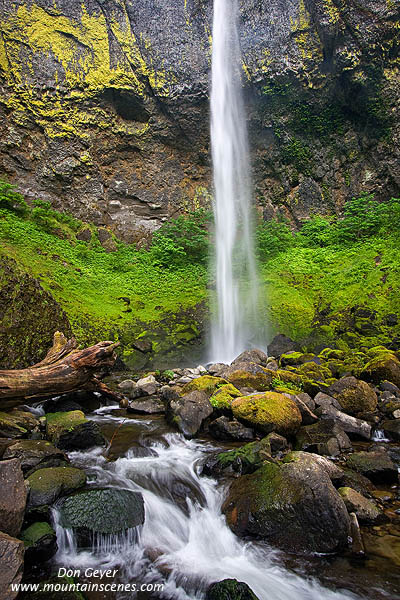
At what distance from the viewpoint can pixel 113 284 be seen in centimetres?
1412

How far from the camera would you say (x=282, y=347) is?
32.9 ft

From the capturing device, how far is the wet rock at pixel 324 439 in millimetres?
4504

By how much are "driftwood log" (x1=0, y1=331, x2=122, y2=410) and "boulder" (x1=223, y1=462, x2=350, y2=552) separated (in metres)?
3.37

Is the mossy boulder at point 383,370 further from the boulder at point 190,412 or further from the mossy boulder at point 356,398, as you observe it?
the boulder at point 190,412

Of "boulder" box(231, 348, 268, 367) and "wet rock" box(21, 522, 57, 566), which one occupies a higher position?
"wet rock" box(21, 522, 57, 566)

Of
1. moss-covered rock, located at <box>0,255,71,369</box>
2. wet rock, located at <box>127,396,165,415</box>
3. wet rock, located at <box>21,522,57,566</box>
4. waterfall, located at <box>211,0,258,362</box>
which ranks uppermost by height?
waterfall, located at <box>211,0,258,362</box>

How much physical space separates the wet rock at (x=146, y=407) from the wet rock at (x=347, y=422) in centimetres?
301

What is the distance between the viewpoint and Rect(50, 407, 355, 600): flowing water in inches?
102

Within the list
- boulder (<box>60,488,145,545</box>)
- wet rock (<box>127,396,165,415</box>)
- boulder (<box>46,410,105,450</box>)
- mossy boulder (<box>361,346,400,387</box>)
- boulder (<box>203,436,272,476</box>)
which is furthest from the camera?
mossy boulder (<box>361,346,400,387</box>)

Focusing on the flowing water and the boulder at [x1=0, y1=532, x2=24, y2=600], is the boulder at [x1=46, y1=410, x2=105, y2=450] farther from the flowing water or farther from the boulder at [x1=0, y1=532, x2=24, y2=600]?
the boulder at [x1=0, y1=532, x2=24, y2=600]

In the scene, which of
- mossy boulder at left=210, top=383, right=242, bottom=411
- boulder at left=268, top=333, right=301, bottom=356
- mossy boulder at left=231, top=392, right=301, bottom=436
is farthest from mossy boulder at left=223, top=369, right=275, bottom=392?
boulder at left=268, top=333, right=301, bottom=356

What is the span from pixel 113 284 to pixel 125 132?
1037 centimetres

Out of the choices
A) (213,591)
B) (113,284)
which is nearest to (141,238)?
(113,284)

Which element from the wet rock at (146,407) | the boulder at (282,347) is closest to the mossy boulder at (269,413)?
the wet rock at (146,407)
